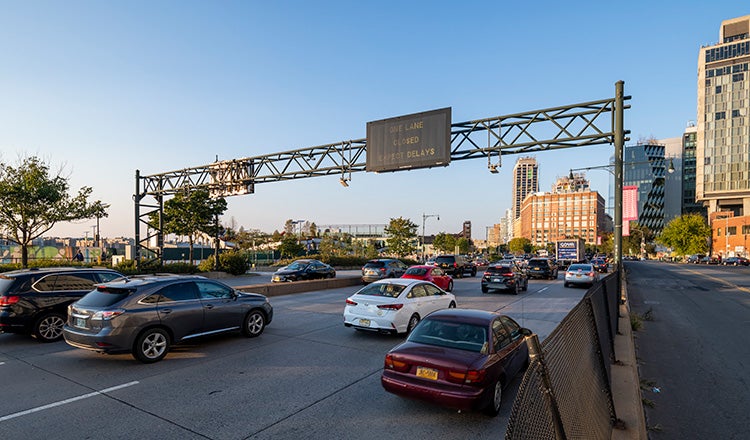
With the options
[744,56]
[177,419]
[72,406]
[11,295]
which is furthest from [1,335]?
[744,56]

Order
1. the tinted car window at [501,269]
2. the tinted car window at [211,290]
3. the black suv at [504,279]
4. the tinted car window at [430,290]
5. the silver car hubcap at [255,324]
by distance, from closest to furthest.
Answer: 1. the tinted car window at [211,290]
2. the silver car hubcap at [255,324]
3. the tinted car window at [430,290]
4. the black suv at [504,279]
5. the tinted car window at [501,269]

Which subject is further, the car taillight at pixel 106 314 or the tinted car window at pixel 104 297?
the tinted car window at pixel 104 297

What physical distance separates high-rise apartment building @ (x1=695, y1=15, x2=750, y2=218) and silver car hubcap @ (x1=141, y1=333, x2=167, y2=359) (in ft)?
389

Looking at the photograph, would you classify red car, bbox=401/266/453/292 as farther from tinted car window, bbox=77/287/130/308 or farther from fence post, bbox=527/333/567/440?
fence post, bbox=527/333/567/440

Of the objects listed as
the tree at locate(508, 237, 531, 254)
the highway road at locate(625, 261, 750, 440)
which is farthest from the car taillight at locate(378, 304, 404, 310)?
the tree at locate(508, 237, 531, 254)

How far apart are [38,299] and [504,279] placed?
18265mm

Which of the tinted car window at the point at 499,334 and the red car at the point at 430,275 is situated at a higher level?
the tinted car window at the point at 499,334

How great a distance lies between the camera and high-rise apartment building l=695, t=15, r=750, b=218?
92625mm

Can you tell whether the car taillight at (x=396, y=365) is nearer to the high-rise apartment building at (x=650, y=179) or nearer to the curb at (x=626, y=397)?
the curb at (x=626, y=397)

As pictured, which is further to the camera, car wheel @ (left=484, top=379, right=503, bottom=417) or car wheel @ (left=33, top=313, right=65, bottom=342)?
car wheel @ (left=33, top=313, right=65, bottom=342)

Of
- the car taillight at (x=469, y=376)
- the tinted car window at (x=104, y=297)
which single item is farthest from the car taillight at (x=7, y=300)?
the car taillight at (x=469, y=376)

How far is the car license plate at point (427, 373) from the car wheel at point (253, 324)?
229 inches

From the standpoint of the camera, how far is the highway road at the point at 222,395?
5117mm

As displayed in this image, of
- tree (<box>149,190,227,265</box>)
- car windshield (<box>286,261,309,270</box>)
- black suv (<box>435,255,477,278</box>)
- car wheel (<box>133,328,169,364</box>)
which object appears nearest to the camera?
car wheel (<box>133,328,169,364</box>)
